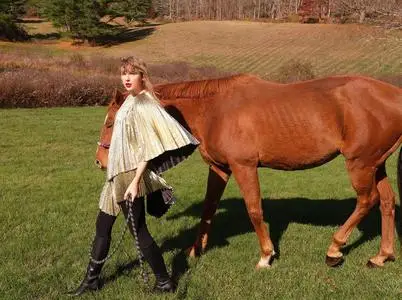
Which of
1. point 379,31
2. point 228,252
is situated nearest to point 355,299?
point 228,252

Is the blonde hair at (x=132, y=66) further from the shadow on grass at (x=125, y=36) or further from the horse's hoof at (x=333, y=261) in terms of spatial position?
the shadow on grass at (x=125, y=36)

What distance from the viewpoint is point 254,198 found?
4.74 m

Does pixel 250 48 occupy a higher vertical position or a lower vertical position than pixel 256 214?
lower

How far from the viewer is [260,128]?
186 inches

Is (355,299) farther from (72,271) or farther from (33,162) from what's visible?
(33,162)

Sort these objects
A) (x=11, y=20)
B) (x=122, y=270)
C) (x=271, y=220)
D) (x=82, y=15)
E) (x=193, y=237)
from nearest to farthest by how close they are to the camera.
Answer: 1. (x=122, y=270)
2. (x=193, y=237)
3. (x=271, y=220)
4. (x=11, y=20)
5. (x=82, y=15)

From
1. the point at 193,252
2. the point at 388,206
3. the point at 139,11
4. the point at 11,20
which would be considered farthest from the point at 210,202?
the point at 139,11

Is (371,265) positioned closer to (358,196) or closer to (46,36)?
(358,196)

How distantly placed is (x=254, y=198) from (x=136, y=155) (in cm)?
146

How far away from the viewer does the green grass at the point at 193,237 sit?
14.1ft

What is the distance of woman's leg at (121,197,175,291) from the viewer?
3945mm

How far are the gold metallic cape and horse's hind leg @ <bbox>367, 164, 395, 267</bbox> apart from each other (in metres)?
2.47

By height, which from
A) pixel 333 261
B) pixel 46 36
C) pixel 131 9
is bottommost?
pixel 46 36

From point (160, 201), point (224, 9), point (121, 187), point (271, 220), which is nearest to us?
point (121, 187)
